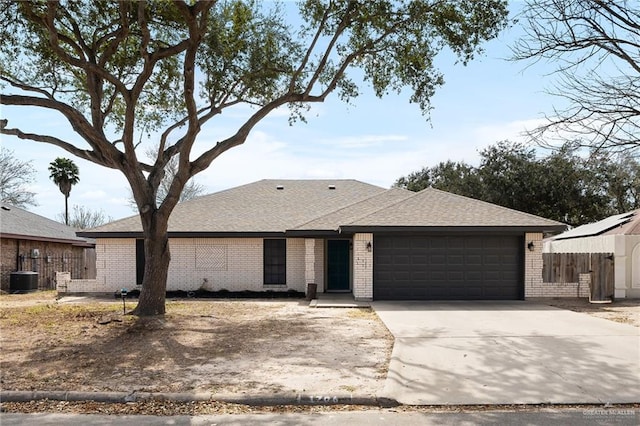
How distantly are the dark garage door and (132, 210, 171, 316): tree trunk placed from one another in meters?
6.94

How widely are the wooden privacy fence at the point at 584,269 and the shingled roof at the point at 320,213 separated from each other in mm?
1903

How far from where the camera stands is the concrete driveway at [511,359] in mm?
6520

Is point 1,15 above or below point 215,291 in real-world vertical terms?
above

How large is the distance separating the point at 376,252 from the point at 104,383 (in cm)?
1088

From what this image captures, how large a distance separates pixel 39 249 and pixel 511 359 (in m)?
23.1

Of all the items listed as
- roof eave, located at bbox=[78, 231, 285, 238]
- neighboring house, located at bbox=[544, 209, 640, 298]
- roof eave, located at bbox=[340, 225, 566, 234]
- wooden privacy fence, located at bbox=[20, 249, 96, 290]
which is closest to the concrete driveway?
roof eave, located at bbox=[340, 225, 566, 234]

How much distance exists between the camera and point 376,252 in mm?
16922

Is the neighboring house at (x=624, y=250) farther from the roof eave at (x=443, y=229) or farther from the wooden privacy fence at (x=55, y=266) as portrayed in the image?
the wooden privacy fence at (x=55, y=266)

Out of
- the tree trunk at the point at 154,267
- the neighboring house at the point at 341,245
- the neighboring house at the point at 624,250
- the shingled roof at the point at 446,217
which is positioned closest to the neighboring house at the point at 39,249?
the neighboring house at the point at 341,245

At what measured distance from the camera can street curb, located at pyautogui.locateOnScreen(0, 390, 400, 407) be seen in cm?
635

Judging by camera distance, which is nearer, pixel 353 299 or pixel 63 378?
A: pixel 63 378

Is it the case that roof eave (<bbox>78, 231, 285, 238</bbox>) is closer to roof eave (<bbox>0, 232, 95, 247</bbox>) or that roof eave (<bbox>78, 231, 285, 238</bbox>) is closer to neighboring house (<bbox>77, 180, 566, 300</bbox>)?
neighboring house (<bbox>77, 180, 566, 300</bbox>)

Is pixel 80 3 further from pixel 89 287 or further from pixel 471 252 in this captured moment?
pixel 471 252

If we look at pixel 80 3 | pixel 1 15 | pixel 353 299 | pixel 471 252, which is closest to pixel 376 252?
pixel 353 299
